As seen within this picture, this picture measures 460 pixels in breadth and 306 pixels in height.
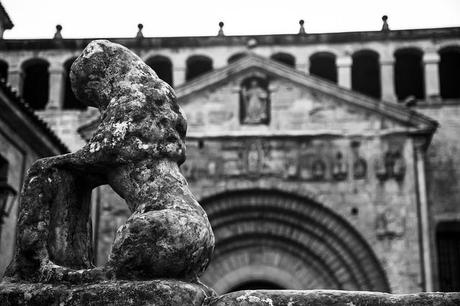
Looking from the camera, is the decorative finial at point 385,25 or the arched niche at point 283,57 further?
the arched niche at point 283,57

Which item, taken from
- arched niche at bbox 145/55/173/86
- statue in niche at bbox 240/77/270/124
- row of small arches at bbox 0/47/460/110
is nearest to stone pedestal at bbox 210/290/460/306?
statue in niche at bbox 240/77/270/124

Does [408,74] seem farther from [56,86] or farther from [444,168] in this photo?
[56,86]

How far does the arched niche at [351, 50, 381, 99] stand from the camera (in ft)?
87.3

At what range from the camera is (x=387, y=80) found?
25.4 meters

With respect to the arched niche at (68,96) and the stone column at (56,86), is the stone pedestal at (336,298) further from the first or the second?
the arched niche at (68,96)

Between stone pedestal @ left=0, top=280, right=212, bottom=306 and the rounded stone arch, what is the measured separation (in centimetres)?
1676

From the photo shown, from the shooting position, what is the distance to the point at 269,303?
13.5 feet

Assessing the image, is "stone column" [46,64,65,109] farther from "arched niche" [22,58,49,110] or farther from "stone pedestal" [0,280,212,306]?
"stone pedestal" [0,280,212,306]

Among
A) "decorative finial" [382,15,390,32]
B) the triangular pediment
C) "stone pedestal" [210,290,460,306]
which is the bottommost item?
"stone pedestal" [210,290,460,306]

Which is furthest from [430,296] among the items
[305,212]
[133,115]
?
[305,212]

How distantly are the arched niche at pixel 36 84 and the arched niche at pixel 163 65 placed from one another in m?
3.25

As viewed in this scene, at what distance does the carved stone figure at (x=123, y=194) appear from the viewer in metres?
4.26

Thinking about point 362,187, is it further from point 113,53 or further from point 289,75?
point 113,53

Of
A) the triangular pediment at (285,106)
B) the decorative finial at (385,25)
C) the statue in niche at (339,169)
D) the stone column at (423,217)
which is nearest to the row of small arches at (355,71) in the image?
the decorative finial at (385,25)
